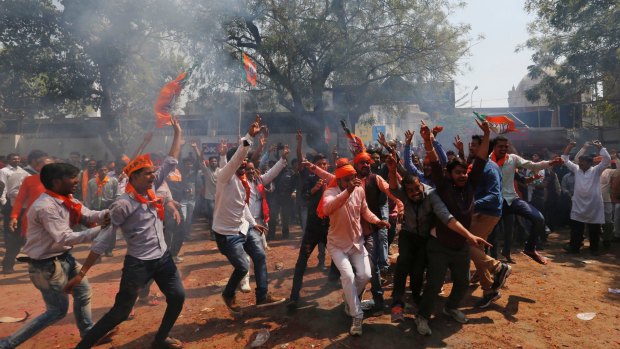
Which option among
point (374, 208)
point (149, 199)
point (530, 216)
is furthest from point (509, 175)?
point (149, 199)

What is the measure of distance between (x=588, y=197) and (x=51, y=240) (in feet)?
25.1

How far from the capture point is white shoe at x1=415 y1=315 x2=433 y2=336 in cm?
386

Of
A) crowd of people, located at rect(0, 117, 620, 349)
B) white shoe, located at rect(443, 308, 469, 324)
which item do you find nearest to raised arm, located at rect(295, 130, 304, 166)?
crowd of people, located at rect(0, 117, 620, 349)

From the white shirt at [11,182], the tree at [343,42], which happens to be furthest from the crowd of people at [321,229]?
the tree at [343,42]

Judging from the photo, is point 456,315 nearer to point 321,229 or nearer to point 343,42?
point 321,229

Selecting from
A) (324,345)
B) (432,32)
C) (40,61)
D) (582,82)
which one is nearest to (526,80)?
(582,82)

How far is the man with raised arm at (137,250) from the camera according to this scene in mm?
3357

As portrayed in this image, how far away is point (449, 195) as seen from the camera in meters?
3.88

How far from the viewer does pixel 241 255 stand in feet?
14.3

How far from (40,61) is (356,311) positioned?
13.1m

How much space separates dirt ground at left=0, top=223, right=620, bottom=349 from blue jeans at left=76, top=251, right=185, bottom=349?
1.80 ft

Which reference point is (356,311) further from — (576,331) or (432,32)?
(432,32)

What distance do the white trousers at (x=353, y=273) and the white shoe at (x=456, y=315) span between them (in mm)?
943

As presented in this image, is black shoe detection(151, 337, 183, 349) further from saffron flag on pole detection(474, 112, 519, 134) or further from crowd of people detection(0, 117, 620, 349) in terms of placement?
saffron flag on pole detection(474, 112, 519, 134)
